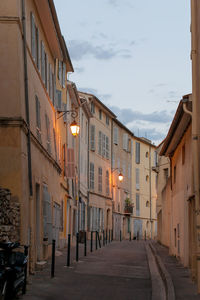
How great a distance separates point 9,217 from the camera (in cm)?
1221

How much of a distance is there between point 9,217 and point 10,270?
12.6 feet

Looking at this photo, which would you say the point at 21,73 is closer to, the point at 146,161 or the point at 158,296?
the point at 158,296

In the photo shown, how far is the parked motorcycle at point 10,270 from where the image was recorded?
805 centimetres

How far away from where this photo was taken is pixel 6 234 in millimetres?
12125

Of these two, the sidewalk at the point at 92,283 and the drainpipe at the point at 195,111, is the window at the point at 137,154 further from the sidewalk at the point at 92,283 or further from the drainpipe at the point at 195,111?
the drainpipe at the point at 195,111

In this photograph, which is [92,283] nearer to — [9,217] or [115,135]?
[9,217]

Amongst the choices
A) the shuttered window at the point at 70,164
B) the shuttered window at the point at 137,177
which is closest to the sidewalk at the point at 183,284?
the shuttered window at the point at 70,164

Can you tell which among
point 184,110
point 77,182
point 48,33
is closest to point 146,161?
point 77,182

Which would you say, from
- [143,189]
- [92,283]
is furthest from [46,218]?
[143,189]

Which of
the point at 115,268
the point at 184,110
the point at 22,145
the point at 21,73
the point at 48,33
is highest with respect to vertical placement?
the point at 48,33

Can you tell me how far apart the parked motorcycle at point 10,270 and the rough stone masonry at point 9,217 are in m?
2.55

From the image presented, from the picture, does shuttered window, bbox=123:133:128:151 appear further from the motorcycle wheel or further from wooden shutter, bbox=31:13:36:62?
the motorcycle wheel

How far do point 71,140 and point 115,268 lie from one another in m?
15.5

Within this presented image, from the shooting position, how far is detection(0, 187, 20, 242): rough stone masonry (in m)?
12.1
